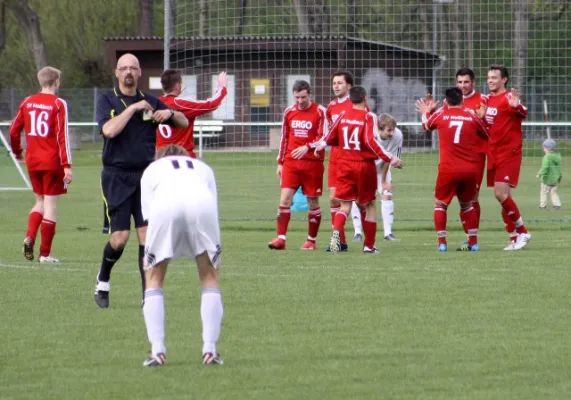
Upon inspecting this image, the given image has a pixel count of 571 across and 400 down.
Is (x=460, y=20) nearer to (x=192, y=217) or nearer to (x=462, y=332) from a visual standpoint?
(x=462, y=332)

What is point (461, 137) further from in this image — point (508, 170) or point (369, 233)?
point (369, 233)

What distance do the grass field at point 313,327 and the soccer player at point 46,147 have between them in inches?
18.6

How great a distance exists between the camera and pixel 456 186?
621 inches

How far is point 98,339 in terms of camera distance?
9.09 meters

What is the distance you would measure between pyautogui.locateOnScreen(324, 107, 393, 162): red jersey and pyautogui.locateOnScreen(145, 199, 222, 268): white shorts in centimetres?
745

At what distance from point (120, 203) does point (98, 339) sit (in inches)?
64.5

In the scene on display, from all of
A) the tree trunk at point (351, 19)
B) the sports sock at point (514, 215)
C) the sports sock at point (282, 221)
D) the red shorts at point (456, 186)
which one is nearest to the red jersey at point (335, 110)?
the sports sock at point (282, 221)

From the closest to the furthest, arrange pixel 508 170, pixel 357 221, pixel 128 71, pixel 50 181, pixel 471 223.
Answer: pixel 128 71, pixel 50 181, pixel 471 223, pixel 508 170, pixel 357 221

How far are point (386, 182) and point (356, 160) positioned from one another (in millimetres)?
3185

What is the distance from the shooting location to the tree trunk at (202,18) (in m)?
25.0

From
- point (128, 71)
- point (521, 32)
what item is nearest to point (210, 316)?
point (128, 71)

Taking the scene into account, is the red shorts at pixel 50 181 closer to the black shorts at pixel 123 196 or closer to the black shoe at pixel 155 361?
the black shorts at pixel 123 196

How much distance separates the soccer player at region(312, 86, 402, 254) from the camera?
1534 centimetres

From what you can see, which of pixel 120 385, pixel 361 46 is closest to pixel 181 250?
pixel 120 385
